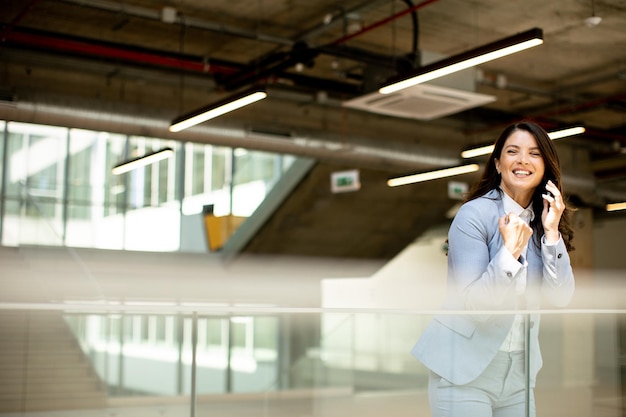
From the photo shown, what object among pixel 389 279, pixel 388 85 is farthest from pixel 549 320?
pixel 389 279

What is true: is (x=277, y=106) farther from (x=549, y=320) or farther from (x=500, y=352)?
(x=500, y=352)

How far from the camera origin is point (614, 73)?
1099cm

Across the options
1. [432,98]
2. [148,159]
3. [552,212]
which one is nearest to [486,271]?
[552,212]

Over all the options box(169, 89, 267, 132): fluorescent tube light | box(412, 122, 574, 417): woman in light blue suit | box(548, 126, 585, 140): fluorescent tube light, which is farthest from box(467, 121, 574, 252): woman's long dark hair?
box(548, 126, 585, 140): fluorescent tube light

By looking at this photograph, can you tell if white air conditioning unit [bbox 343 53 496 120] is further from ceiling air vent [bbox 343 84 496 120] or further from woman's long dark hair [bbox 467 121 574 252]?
woman's long dark hair [bbox 467 121 574 252]

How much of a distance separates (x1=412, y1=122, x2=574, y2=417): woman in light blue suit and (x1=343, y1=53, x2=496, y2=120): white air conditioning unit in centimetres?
641

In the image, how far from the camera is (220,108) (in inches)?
298

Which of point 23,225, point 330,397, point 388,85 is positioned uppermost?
point 388,85

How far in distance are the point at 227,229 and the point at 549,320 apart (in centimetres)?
1211

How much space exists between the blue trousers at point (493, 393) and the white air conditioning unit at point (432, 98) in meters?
6.51

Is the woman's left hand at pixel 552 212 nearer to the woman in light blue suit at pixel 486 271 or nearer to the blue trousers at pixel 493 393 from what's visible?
the woman in light blue suit at pixel 486 271

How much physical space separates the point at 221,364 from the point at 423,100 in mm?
6751

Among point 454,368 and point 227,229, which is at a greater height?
point 227,229

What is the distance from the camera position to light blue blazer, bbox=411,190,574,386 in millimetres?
1643
